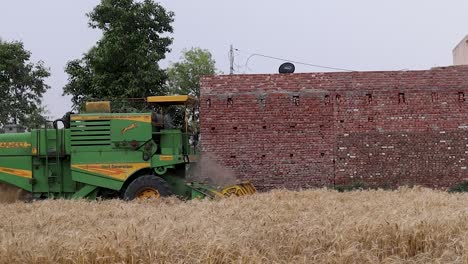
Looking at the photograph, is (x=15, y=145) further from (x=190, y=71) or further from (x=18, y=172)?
(x=190, y=71)

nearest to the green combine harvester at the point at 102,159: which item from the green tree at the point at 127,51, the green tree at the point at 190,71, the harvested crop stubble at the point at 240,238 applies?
the harvested crop stubble at the point at 240,238

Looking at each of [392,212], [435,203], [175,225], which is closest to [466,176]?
[435,203]

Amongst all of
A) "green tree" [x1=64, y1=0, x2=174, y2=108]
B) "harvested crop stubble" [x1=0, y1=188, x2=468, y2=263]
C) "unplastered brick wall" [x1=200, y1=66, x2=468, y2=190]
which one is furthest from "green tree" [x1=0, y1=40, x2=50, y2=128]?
"harvested crop stubble" [x1=0, y1=188, x2=468, y2=263]

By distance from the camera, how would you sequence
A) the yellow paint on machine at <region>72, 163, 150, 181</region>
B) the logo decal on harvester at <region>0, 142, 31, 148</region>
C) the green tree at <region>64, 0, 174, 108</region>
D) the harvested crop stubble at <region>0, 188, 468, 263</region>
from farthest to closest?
1. the green tree at <region>64, 0, 174, 108</region>
2. the logo decal on harvester at <region>0, 142, 31, 148</region>
3. the yellow paint on machine at <region>72, 163, 150, 181</region>
4. the harvested crop stubble at <region>0, 188, 468, 263</region>

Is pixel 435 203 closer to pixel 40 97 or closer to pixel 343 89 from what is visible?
pixel 343 89

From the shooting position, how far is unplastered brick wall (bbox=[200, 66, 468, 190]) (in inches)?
637

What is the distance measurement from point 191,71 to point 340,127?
2457 cm

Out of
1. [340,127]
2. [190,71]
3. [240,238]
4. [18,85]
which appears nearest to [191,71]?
[190,71]

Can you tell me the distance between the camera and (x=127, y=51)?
22.0 meters

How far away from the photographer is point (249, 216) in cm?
789

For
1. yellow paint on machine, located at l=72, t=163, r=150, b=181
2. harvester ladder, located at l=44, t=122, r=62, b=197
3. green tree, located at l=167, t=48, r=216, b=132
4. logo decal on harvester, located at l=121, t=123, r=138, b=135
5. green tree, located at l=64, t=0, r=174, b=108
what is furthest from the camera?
green tree, located at l=167, t=48, r=216, b=132

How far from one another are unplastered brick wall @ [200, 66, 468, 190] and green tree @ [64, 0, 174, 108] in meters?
6.37

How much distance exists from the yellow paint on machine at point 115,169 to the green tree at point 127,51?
942cm

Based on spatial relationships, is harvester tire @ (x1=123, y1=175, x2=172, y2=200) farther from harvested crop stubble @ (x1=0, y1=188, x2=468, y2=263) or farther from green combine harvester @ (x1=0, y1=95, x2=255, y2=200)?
harvested crop stubble @ (x1=0, y1=188, x2=468, y2=263)
